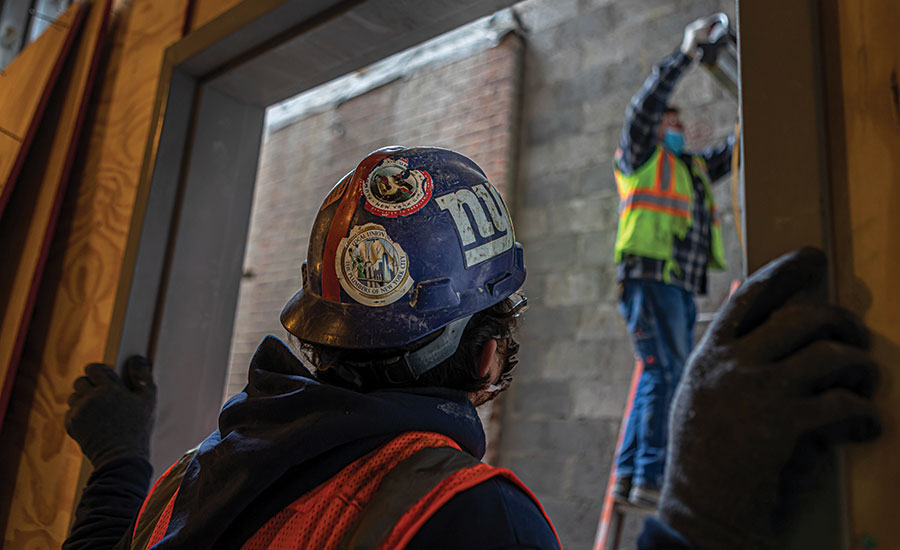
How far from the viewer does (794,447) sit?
77 centimetres

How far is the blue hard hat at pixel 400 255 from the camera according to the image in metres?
1.19

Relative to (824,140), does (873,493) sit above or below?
below

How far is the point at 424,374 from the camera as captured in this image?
120cm

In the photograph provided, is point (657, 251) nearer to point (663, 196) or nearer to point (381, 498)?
point (663, 196)

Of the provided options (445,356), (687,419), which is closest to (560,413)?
(445,356)

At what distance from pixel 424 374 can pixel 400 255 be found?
0.21 m

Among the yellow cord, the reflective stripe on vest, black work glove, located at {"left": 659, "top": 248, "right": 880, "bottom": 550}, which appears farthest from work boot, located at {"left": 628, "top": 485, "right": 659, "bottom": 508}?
black work glove, located at {"left": 659, "top": 248, "right": 880, "bottom": 550}

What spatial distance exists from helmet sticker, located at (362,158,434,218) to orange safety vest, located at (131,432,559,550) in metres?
0.39

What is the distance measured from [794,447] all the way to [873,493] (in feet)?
0.58

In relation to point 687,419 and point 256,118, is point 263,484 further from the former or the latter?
point 256,118

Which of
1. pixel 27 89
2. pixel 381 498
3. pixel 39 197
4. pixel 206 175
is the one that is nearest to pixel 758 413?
pixel 381 498

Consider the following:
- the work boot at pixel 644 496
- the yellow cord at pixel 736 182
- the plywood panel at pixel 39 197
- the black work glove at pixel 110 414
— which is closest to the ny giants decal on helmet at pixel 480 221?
the black work glove at pixel 110 414

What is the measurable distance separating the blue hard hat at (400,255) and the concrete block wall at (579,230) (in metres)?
3.84

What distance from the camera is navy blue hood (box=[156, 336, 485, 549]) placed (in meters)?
0.98
